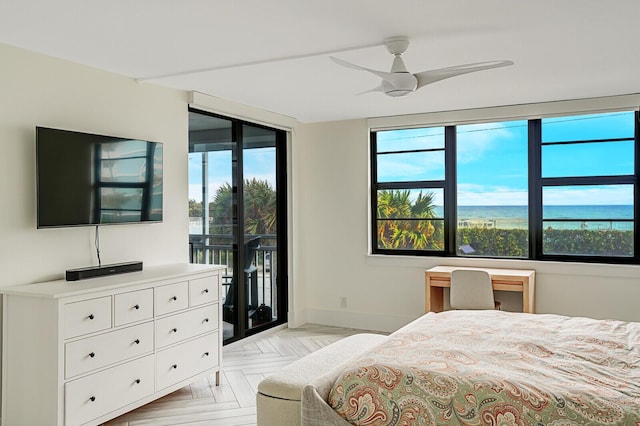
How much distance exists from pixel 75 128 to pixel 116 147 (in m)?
0.28

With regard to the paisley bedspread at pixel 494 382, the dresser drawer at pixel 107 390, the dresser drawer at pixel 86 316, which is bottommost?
the dresser drawer at pixel 107 390

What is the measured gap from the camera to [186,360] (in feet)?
12.5

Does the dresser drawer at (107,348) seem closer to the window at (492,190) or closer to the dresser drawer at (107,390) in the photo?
the dresser drawer at (107,390)

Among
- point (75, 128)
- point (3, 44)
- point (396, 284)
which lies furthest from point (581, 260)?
point (3, 44)

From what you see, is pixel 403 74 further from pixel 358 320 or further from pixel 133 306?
pixel 358 320

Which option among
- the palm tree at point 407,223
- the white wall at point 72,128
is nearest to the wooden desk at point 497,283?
the palm tree at point 407,223

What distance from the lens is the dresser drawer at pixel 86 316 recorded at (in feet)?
9.68

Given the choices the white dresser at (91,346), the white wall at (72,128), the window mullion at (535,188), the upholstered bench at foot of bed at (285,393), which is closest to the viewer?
the upholstered bench at foot of bed at (285,393)

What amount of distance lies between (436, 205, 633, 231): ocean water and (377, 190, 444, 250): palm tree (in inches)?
6.6

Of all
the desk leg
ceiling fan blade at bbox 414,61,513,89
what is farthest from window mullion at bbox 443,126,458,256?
ceiling fan blade at bbox 414,61,513,89

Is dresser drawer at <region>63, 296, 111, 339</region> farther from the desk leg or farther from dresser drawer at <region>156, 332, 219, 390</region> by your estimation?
the desk leg

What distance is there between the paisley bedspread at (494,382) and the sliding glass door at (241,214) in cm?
252

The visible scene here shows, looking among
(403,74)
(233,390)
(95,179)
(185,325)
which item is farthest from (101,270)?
(403,74)

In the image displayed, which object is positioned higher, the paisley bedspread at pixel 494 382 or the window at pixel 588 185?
the window at pixel 588 185
